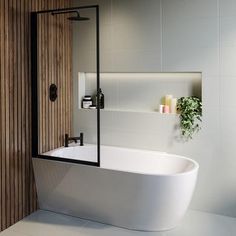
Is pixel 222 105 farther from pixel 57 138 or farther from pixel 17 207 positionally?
pixel 17 207

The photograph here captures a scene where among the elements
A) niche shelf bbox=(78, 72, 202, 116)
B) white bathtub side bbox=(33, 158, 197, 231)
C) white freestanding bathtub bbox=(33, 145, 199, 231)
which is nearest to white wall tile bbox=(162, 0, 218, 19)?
niche shelf bbox=(78, 72, 202, 116)

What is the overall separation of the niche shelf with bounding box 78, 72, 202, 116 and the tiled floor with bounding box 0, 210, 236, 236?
4.46 feet

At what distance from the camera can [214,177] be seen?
3.63 m

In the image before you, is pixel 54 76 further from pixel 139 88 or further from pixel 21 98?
pixel 139 88

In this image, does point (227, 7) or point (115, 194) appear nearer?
point (115, 194)

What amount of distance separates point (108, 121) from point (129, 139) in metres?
0.38

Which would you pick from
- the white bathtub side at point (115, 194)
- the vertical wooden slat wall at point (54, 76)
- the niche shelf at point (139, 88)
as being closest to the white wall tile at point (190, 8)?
the niche shelf at point (139, 88)

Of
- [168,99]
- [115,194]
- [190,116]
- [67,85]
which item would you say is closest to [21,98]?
[67,85]

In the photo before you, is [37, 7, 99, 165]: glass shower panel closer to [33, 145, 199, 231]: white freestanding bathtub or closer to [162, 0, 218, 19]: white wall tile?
Answer: [33, 145, 199, 231]: white freestanding bathtub

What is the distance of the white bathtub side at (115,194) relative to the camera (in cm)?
311

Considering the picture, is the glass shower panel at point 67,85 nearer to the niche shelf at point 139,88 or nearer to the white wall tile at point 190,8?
the niche shelf at point 139,88

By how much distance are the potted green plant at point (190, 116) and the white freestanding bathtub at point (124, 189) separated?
0.33 meters

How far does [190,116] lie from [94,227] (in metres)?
1.61

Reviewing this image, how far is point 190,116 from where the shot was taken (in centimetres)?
368
